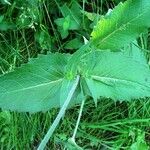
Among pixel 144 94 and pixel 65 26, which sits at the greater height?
pixel 65 26

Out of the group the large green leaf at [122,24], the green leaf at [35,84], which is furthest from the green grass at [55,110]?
the large green leaf at [122,24]

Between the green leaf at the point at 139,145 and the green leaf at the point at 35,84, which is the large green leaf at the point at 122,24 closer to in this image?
the green leaf at the point at 35,84

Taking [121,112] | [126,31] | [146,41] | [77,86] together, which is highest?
[126,31]

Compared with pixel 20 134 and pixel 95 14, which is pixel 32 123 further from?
pixel 95 14

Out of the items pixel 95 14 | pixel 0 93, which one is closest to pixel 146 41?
pixel 95 14

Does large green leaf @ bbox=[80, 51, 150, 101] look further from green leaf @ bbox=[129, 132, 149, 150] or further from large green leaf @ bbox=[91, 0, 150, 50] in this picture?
green leaf @ bbox=[129, 132, 149, 150]

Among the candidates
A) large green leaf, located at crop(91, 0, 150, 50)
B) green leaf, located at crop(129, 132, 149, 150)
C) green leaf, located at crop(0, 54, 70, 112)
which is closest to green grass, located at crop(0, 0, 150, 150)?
green leaf, located at crop(129, 132, 149, 150)

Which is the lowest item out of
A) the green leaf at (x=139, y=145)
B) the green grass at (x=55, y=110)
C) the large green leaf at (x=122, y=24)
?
the green leaf at (x=139, y=145)
